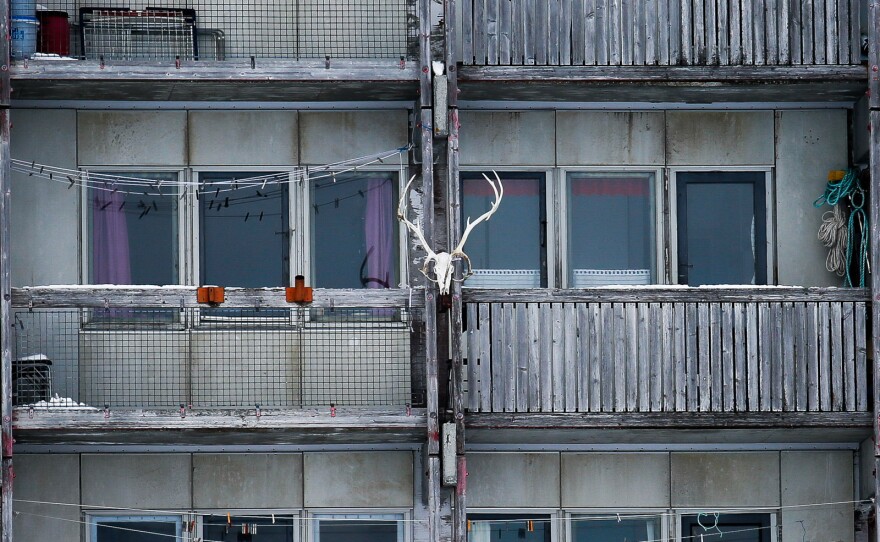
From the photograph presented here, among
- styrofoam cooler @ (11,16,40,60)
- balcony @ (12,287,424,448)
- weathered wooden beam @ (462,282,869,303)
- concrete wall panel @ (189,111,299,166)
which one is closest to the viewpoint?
weathered wooden beam @ (462,282,869,303)

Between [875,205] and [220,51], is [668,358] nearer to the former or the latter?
[875,205]

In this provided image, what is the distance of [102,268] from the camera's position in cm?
1662

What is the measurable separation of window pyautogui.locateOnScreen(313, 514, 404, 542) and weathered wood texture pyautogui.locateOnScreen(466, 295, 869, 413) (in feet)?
6.46

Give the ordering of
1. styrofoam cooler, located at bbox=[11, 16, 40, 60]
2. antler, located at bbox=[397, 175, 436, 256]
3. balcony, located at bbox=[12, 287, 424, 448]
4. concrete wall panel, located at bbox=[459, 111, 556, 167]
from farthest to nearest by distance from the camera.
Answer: concrete wall panel, located at bbox=[459, 111, 556, 167]
balcony, located at bbox=[12, 287, 424, 448]
styrofoam cooler, located at bbox=[11, 16, 40, 60]
antler, located at bbox=[397, 175, 436, 256]

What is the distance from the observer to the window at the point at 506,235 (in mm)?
16828

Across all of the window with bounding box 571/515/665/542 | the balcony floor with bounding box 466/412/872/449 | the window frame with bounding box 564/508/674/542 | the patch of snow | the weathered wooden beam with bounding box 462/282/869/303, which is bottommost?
the window with bounding box 571/515/665/542

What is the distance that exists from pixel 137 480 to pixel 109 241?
267 centimetres

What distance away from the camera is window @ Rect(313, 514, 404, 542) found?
16641 millimetres

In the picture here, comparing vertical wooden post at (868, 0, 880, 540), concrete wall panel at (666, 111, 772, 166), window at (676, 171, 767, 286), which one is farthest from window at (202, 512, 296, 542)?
vertical wooden post at (868, 0, 880, 540)

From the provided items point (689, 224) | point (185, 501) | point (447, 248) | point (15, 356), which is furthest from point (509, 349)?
point (15, 356)

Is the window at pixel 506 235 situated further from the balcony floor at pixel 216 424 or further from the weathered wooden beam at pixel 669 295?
the balcony floor at pixel 216 424

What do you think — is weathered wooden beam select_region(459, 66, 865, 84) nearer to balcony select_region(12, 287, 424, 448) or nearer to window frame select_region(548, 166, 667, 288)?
window frame select_region(548, 166, 667, 288)

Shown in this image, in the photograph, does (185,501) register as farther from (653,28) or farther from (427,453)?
(653,28)

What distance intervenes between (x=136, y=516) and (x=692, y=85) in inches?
→ 303
